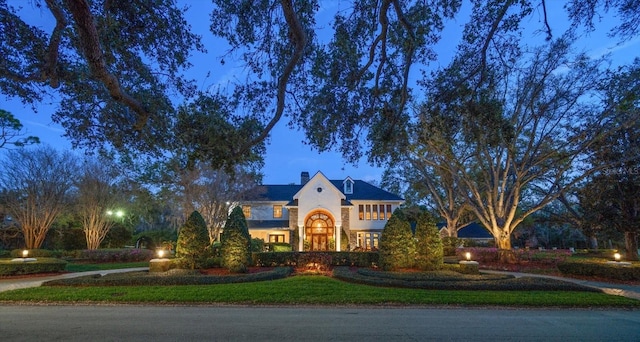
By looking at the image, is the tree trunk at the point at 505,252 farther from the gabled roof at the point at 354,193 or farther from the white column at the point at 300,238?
the white column at the point at 300,238

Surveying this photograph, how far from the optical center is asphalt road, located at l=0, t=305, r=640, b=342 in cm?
611

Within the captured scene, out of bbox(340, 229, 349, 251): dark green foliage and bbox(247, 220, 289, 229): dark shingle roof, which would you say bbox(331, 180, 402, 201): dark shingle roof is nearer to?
bbox(340, 229, 349, 251): dark green foliage

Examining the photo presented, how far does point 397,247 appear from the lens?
16.3m

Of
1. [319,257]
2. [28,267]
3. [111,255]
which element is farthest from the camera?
[111,255]

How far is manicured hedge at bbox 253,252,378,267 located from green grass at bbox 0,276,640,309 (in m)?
7.32

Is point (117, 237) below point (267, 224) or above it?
below

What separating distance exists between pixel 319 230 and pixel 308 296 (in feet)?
72.7

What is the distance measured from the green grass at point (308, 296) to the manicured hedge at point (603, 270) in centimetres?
587

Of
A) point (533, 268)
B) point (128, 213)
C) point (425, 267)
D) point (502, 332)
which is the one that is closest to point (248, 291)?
point (502, 332)

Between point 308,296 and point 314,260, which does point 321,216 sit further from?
point 308,296

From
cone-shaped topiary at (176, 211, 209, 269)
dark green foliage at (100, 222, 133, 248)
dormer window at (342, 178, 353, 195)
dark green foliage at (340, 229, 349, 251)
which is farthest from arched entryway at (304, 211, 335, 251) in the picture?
dark green foliage at (100, 222, 133, 248)

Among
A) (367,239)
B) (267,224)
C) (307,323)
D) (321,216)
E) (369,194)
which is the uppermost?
(369,194)

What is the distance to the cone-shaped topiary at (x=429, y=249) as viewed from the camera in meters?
16.3

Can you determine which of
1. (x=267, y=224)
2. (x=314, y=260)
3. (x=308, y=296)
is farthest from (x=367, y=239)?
(x=308, y=296)
